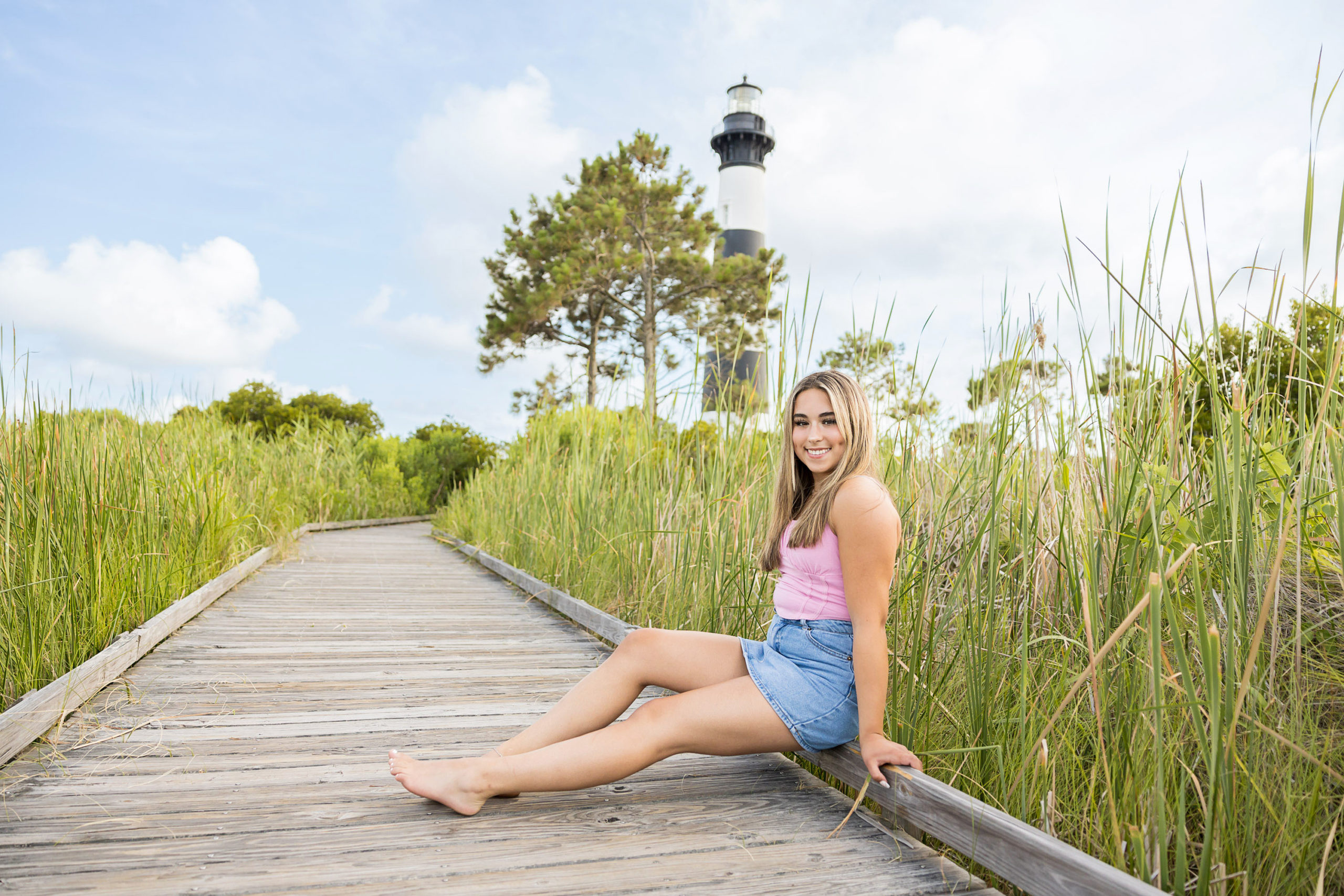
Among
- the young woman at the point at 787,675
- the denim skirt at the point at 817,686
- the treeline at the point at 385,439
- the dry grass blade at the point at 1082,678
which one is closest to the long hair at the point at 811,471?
the young woman at the point at 787,675

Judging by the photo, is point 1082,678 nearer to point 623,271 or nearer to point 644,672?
point 644,672

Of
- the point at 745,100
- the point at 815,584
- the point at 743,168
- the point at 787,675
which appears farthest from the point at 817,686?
the point at 745,100

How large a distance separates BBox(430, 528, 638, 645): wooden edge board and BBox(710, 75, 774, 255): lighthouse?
61.3ft

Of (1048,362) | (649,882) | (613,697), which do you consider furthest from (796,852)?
(1048,362)

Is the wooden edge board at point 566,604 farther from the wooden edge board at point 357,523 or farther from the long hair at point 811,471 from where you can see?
the wooden edge board at point 357,523

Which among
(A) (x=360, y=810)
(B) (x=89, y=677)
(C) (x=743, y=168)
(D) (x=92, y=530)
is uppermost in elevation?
(C) (x=743, y=168)

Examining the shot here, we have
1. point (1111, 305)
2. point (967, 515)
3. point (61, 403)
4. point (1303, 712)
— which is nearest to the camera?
point (1303, 712)

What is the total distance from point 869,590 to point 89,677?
2.28 metres

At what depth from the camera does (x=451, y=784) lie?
→ 4.98ft

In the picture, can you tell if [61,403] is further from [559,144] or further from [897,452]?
[559,144]

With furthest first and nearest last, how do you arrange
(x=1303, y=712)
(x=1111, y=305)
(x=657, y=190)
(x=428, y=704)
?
(x=657, y=190) < (x=428, y=704) < (x=1111, y=305) < (x=1303, y=712)

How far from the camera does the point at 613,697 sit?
1.74 m

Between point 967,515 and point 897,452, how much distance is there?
0.83 meters

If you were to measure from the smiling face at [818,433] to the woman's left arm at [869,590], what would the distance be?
177 millimetres
